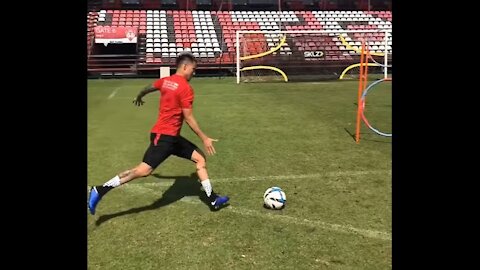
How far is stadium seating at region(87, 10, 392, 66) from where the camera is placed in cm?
2878

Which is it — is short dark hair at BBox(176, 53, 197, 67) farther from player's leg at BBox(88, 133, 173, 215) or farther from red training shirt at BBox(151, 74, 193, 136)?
player's leg at BBox(88, 133, 173, 215)

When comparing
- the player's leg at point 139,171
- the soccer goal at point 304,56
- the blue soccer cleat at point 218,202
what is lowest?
the blue soccer cleat at point 218,202

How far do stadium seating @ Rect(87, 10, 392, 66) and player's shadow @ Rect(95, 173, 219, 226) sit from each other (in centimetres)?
1959

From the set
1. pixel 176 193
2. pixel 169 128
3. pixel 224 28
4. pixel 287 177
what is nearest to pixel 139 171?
pixel 169 128

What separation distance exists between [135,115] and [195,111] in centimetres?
192

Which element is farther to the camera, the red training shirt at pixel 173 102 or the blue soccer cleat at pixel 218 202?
the blue soccer cleat at pixel 218 202

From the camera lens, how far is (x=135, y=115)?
45.6 ft

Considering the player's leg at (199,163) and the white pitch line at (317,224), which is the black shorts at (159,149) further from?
the white pitch line at (317,224)

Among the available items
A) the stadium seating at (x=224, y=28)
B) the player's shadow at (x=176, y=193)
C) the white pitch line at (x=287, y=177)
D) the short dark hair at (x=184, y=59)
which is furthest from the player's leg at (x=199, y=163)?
the stadium seating at (x=224, y=28)

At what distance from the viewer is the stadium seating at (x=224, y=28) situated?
28781 mm

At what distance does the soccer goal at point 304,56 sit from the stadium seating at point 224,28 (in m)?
0.08

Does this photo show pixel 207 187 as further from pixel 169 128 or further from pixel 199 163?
pixel 169 128
